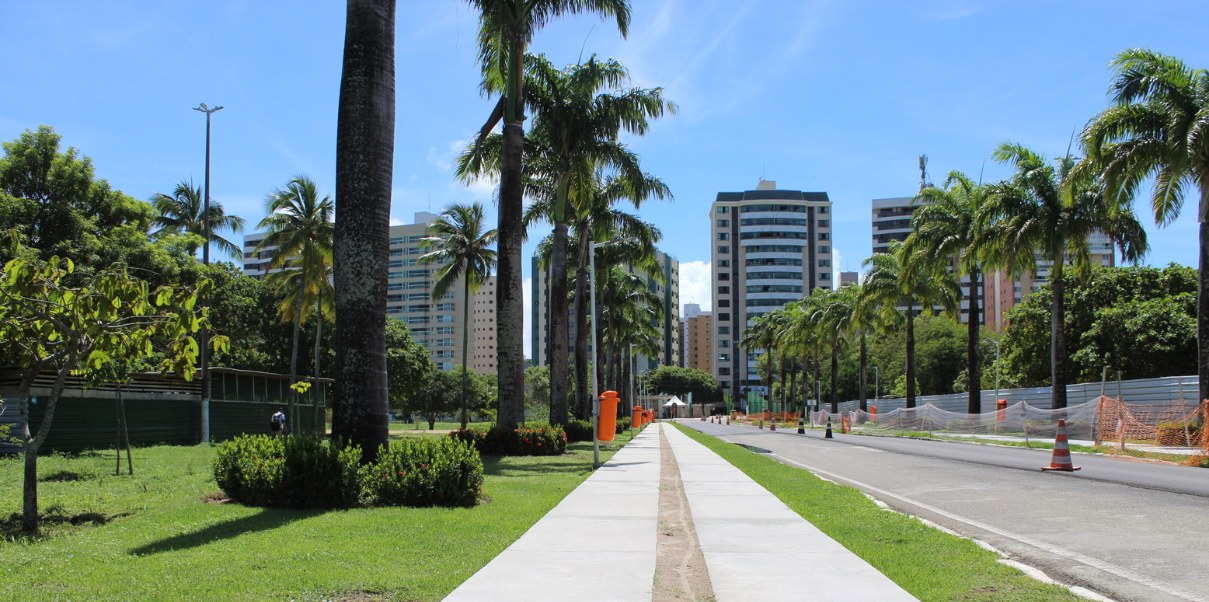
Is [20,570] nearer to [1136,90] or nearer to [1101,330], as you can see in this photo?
[1136,90]

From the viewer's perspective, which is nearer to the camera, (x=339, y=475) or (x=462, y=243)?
(x=339, y=475)

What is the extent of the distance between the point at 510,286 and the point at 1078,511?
43.2 ft

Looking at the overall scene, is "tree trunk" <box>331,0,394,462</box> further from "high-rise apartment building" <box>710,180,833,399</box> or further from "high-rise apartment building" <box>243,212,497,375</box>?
"high-rise apartment building" <box>710,180,833,399</box>

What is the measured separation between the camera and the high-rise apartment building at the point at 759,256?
146 m

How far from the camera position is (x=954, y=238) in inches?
1513

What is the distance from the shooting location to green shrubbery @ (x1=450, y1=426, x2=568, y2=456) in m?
19.4

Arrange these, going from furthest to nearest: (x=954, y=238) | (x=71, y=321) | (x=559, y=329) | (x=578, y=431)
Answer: (x=954, y=238) < (x=578, y=431) < (x=559, y=329) < (x=71, y=321)

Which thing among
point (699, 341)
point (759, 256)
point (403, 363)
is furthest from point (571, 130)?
point (699, 341)

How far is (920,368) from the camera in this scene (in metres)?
83.2

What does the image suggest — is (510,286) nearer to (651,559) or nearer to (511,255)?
(511,255)

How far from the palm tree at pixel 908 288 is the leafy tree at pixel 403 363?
30.2 meters

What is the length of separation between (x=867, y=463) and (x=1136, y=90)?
45.9 ft

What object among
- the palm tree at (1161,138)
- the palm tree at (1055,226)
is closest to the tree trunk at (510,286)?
the palm tree at (1161,138)

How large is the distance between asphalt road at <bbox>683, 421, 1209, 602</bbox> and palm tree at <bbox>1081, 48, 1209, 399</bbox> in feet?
27.0
